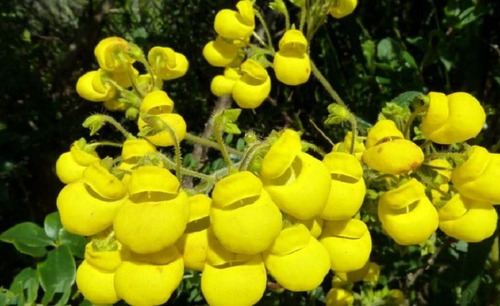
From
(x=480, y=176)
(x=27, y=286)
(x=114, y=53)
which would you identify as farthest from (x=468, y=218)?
(x=27, y=286)

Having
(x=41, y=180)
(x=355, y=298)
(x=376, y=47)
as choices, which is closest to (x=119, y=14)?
(x=41, y=180)

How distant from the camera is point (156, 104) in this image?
1.41 meters

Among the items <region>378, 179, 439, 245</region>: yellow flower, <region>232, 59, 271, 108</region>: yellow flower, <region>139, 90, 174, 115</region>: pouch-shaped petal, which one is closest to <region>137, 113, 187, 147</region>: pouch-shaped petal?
<region>139, 90, 174, 115</region>: pouch-shaped petal

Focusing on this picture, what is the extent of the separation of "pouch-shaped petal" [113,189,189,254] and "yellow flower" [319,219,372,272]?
32 cm

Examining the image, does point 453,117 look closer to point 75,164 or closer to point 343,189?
point 343,189

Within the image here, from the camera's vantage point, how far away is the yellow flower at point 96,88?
158 cm

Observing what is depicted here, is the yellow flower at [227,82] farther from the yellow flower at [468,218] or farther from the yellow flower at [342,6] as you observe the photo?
the yellow flower at [468,218]

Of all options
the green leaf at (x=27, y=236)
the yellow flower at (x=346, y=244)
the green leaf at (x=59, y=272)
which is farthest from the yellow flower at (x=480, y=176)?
the green leaf at (x=27, y=236)

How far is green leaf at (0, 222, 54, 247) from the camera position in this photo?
5.73 ft

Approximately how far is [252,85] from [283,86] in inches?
34.3

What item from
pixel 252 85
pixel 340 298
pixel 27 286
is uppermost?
pixel 252 85

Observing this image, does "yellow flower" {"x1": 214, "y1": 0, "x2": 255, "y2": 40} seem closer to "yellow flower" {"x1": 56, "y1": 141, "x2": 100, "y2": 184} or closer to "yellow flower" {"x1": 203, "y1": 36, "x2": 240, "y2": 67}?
"yellow flower" {"x1": 203, "y1": 36, "x2": 240, "y2": 67}

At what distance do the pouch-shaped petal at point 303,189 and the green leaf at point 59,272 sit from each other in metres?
0.75

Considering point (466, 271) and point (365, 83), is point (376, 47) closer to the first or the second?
point (365, 83)
